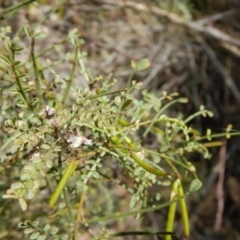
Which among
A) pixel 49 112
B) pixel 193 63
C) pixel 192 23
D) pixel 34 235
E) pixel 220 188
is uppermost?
pixel 49 112

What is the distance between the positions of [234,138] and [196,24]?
0.43m

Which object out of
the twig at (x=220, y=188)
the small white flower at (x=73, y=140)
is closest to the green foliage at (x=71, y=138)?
the small white flower at (x=73, y=140)

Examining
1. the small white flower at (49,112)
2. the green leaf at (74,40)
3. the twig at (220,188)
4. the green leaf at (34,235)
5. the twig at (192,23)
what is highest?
the green leaf at (74,40)

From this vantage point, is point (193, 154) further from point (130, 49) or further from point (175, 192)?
point (175, 192)

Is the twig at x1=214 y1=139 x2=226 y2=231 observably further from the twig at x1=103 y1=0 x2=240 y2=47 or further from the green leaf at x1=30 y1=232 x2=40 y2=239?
the green leaf at x1=30 y1=232 x2=40 y2=239

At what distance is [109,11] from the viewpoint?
188cm

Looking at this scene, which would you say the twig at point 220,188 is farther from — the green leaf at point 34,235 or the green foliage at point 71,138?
the green leaf at point 34,235

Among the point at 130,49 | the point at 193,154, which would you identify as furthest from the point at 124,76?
the point at 193,154

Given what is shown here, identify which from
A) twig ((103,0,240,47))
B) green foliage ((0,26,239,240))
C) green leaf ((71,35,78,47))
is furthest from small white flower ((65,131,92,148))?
twig ((103,0,240,47))

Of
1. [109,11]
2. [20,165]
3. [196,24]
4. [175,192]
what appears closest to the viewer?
[175,192]

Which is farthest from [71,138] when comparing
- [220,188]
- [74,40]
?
[220,188]

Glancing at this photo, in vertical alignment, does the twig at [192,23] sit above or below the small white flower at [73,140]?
below

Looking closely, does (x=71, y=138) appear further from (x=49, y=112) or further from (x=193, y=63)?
(x=193, y=63)

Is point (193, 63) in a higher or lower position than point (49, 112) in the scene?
lower
